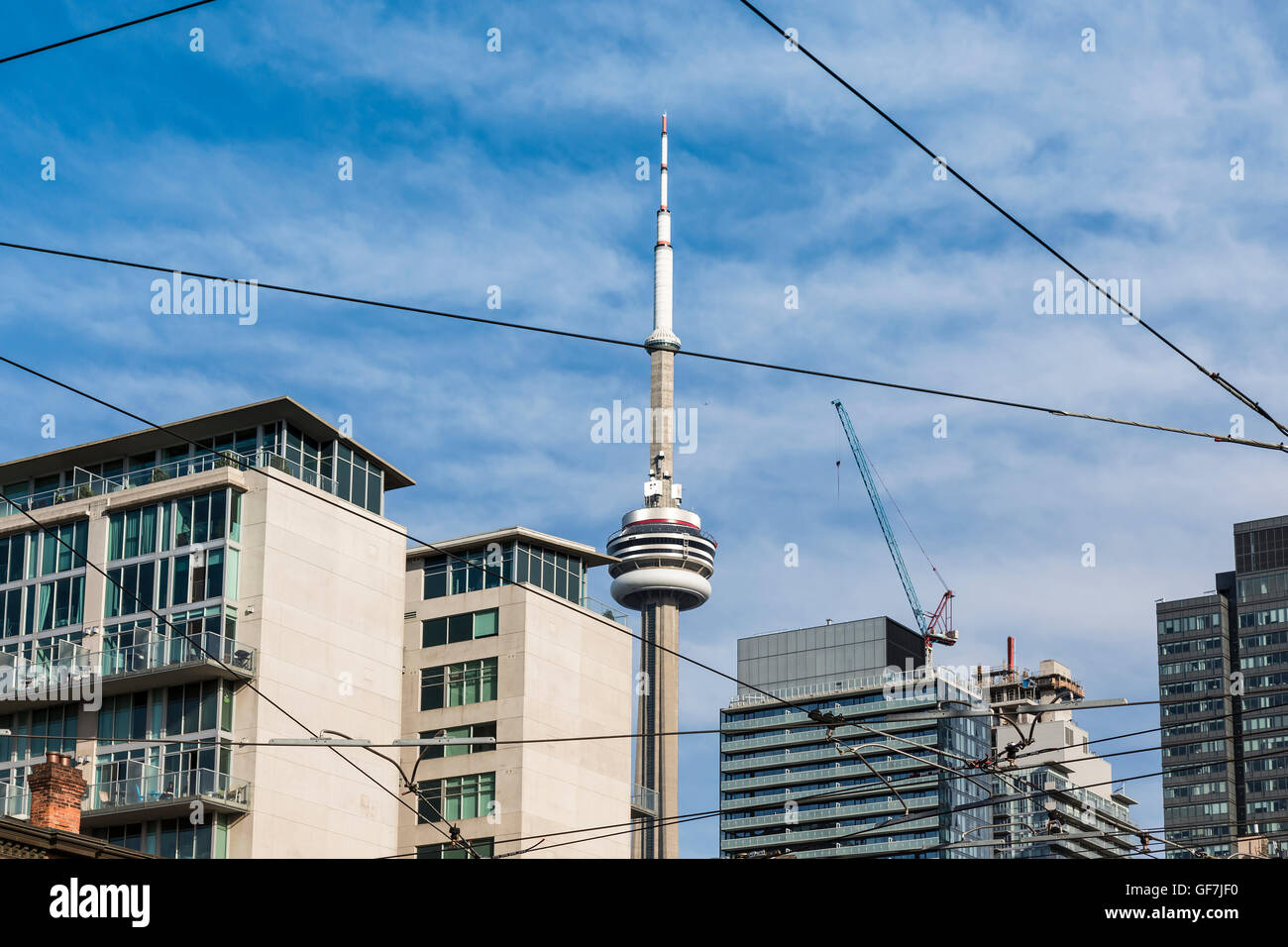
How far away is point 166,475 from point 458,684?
62.7 ft

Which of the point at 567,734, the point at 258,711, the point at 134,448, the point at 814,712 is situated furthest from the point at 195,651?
the point at 814,712

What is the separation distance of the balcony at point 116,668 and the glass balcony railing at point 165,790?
14.9 feet

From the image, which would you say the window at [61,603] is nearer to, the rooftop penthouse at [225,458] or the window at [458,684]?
the rooftop penthouse at [225,458]

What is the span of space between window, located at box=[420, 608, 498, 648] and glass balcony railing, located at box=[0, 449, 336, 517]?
1139 centimetres

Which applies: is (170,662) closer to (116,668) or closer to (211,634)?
(211,634)

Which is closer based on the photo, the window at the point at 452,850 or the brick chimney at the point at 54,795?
the brick chimney at the point at 54,795

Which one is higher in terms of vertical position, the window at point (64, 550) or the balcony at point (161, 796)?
the window at point (64, 550)

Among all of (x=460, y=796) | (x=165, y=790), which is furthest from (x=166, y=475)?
(x=460, y=796)

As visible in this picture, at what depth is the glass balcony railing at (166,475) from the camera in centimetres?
8894

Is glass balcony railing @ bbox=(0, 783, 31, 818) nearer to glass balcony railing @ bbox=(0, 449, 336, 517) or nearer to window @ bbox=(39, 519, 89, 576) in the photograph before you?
window @ bbox=(39, 519, 89, 576)

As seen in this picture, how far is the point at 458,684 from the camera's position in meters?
98.0

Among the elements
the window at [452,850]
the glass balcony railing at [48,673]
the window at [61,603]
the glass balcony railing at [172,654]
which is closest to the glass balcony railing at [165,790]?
the glass balcony railing at [172,654]
